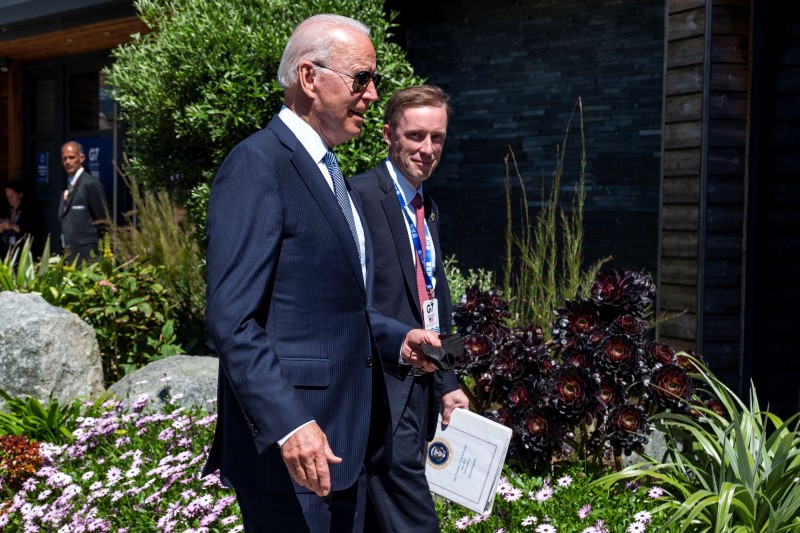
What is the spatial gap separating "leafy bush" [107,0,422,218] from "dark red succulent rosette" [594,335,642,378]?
134 inches

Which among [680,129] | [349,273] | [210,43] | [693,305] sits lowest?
[693,305]

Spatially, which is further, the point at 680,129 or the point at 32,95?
the point at 32,95

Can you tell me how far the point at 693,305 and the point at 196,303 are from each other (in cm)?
445

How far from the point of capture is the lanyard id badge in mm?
3820

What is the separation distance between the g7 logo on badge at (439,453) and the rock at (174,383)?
2.48 m

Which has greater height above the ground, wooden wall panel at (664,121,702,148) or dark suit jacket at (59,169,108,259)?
wooden wall panel at (664,121,702,148)

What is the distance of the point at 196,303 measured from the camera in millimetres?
9047

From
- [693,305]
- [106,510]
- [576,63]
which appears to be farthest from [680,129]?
[106,510]

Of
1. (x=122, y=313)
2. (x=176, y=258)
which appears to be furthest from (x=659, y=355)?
(x=176, y=258)

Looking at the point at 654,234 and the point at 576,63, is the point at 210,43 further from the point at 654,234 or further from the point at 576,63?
the point at 654,234

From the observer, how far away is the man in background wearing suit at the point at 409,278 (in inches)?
144

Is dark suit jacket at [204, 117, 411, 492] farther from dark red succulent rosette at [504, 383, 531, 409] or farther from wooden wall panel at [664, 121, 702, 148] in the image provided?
wooden wall panel at [664, 121, 702, 148]

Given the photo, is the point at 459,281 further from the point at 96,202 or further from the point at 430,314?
the point at 430,314

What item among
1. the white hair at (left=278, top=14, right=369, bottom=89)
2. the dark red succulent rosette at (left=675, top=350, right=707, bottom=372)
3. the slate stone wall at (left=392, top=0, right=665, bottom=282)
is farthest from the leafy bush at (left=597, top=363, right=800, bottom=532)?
the slate stone wall at (left=392, top=0, right=665, bottom=282)
